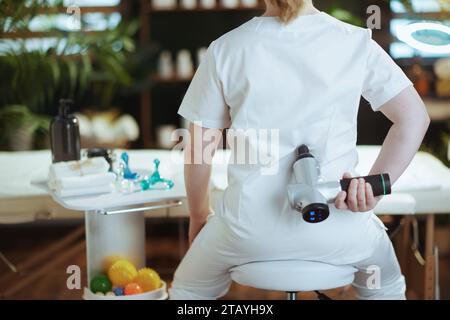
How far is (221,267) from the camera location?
173 cm

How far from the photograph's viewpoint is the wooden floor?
10.2ft

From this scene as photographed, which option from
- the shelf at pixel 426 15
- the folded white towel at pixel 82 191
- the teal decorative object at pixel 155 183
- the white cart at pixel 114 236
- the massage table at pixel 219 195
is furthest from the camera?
the shelf at pixel 426 15

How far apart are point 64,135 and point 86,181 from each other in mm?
359

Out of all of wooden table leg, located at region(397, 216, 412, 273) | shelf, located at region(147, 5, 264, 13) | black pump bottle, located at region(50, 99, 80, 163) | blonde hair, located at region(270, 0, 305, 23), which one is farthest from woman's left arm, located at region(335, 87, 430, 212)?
shelf, located at region(147, 5, 264, 13)

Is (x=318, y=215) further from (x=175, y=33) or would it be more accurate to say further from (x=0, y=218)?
(x=175, y=33)

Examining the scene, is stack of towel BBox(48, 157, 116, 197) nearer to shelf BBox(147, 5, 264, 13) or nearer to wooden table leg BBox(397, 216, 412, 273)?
wooden table leg BBox(397, 216, 412, 273)

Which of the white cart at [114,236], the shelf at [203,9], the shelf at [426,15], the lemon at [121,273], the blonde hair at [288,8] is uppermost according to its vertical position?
the shelf at [203,9]

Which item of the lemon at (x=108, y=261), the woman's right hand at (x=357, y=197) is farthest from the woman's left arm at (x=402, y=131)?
the lemon at (x=108, y=261)

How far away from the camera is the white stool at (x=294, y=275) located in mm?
1626

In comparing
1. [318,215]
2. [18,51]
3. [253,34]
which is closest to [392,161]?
[318,215]

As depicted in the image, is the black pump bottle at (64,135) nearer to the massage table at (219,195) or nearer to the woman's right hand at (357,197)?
the massage table at (219,195)

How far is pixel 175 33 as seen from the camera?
4805 millimetres

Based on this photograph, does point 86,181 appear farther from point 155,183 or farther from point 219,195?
point 219,195

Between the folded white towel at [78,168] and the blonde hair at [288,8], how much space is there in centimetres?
84
